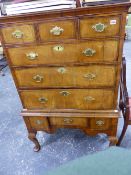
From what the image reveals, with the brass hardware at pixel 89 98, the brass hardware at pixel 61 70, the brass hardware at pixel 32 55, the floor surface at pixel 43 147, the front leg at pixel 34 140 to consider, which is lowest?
the floor surface at pixel 43 147

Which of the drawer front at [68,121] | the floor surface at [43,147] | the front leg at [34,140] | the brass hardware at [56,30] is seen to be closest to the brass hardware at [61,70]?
the brass hardware at [56,30]

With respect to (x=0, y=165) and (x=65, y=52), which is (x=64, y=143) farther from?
(x=65, y=52)

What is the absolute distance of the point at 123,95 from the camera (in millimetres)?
1778

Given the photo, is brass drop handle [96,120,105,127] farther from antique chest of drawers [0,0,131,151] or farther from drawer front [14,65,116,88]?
drawer front [14,65,116,88]

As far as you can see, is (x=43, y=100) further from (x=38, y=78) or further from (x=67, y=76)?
(x=67, y=76)

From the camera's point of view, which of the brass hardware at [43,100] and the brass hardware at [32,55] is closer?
the brass hardware at [32,55]

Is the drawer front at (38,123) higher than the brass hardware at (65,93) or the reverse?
the reverse

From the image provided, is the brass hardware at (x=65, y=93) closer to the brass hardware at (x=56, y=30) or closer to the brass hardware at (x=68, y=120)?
the brass hardware at (x=68, y=120)

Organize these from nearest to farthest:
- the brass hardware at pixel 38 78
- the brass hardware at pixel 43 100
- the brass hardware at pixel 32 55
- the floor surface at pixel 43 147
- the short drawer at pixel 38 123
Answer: the brass hardware at pixel 32 55
the brass hardware at pixel 38 78
the brass hardware at pixel 43 100
the short drawer at pixel 38 123
the floor surface at pixel 43 147

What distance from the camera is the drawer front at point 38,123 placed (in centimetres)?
185

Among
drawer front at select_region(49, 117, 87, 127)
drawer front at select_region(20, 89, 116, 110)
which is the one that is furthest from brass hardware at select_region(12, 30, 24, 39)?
drawer front at select_region(49, 117, 87, 127)

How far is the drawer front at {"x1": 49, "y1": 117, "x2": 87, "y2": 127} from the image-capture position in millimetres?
1793

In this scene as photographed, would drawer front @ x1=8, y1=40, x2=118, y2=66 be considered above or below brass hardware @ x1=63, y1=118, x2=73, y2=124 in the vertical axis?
above

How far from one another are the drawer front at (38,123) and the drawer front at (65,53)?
22.8 inches
